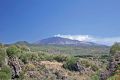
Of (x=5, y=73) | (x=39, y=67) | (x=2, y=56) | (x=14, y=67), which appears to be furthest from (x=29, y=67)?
(x=5, y=73)

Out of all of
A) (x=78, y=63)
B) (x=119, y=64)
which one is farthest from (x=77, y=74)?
(x=119, y=64)

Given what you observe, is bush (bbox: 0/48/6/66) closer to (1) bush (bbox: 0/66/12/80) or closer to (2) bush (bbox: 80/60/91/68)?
(1) bush (bbox: 0/66/12/80)

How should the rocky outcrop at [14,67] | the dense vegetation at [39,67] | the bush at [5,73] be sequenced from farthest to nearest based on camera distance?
the rocky outcrop at [14,67] → the dense vegetation at [39,67] → the bush at [5,73]

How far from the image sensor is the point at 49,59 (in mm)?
142500

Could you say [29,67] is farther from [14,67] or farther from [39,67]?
[14,67]

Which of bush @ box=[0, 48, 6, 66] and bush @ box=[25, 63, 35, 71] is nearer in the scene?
bush @ box=[0, 48, 6, 66]

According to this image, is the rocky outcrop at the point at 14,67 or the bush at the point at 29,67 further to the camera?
the bush at the point at 29,67

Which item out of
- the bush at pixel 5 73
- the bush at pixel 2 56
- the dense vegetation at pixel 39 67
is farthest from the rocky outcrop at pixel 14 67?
the bush at pixel 5 73

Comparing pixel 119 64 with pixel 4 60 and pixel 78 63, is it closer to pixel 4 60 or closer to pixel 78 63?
pixel 4 60

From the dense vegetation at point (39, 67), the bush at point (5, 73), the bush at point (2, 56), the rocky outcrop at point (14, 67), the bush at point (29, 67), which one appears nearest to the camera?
the bush at point (5, 73)

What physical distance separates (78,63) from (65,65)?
4591mm

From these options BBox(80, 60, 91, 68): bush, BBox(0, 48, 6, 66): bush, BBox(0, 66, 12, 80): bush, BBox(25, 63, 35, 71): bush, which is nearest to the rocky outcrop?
BBox(0, 48, 6, 66): bush

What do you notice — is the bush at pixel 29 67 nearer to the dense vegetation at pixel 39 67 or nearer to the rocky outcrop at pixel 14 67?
the dense vegetation at pixel 39 67

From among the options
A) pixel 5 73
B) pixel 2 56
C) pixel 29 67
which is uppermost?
pixel 2 56
